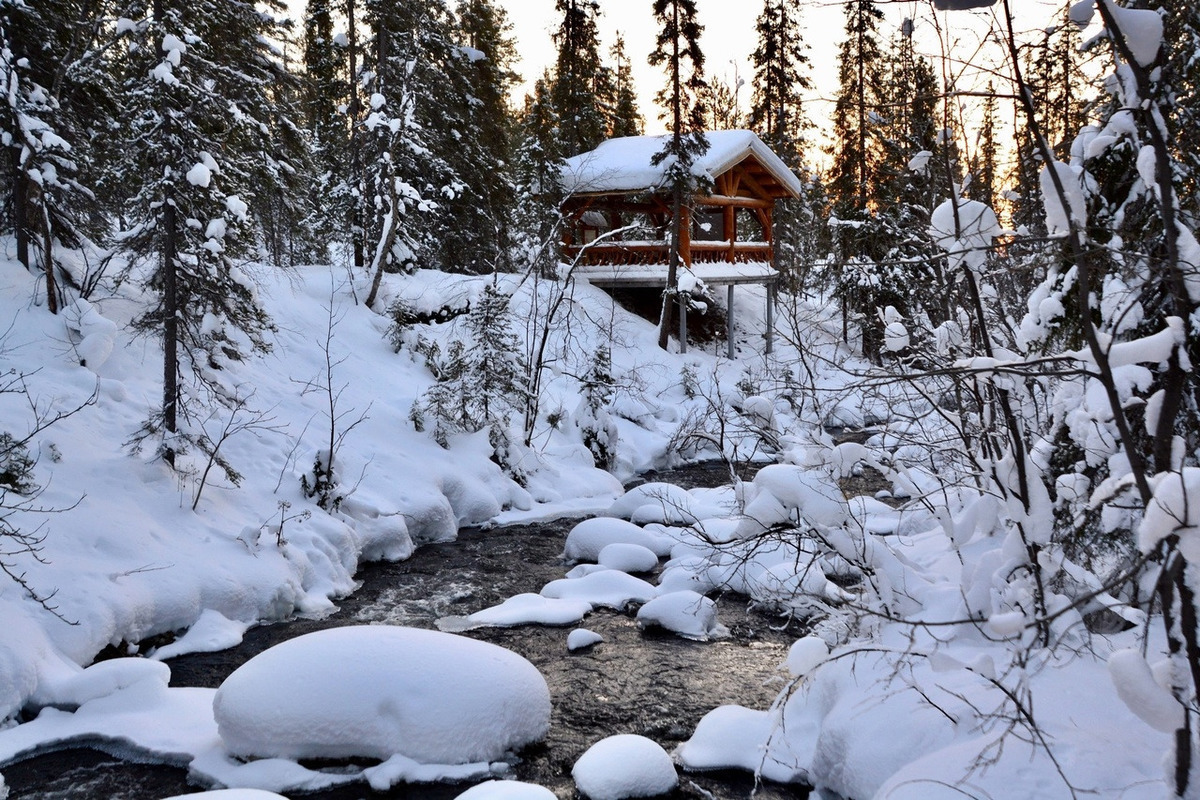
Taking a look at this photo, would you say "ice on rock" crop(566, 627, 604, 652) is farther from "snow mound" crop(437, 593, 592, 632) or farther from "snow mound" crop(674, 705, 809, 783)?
"snow mound" crop(674, 705, 809, 783)

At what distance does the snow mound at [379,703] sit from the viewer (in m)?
5.77

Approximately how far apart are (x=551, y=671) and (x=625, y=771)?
6.86 ft

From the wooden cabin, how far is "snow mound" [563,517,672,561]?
495 inches

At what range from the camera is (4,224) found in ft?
42.2

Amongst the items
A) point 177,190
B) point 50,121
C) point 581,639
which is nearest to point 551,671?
point 581,639

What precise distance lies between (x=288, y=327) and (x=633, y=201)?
12.9m

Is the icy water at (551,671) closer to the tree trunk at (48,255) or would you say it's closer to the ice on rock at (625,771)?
the ice on rock at (625,771)

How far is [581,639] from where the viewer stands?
8.08m

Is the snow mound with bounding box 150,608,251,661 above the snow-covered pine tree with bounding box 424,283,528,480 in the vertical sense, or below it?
below

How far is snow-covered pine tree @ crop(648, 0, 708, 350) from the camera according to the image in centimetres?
2283

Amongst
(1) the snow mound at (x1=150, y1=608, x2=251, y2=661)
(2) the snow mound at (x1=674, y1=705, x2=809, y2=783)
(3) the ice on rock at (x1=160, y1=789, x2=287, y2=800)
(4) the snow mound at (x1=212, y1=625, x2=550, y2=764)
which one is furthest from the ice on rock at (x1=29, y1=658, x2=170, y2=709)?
(2) the snow mound at (x1=674, y1=705, x2=809, y2=783)

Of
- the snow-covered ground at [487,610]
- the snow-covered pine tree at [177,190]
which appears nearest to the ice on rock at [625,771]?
the snow-covered ground at [487,610]

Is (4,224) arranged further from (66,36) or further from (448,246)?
(448,246)

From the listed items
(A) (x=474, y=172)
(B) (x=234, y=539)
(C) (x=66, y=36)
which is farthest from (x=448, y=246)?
(B) (x=234, y=539)
